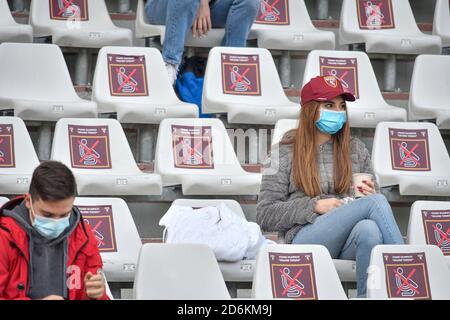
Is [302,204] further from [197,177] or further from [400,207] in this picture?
[400,207]

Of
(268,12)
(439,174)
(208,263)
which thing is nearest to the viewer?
(208,263)

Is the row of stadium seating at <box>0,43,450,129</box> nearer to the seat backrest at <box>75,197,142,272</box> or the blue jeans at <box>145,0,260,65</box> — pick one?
the blue jeans at <box>145,0,260,65</box>

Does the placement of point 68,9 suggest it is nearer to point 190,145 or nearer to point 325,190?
point 190,145

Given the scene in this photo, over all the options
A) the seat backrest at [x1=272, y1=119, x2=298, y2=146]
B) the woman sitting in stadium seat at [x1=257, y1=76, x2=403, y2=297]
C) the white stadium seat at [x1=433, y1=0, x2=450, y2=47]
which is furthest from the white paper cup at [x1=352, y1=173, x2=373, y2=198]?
the white stadium seat at [x1=433, y1=0, x2=450, y2=47]

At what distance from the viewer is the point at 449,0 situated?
240 inches

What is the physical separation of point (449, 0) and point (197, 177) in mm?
2022

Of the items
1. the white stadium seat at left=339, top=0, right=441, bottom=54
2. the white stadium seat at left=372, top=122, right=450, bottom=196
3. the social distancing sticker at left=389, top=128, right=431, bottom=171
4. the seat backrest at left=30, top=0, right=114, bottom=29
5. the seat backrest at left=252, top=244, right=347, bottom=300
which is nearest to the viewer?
the seat backrest at left=252, top=244, right=347, bottom=300

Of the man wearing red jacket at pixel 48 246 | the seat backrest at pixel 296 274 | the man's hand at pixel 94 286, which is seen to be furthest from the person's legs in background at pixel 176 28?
the man's hand at pixel 94 286

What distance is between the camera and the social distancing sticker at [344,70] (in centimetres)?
A: 543

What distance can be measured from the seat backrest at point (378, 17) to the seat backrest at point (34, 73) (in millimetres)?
1449

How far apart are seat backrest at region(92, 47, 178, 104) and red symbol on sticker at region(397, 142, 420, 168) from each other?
0.98 meters

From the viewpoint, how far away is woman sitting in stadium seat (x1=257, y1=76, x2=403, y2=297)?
13.8ft

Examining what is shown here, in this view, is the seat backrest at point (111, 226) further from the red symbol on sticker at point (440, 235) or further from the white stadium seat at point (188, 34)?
the white stadium seat at point (188, 34)
